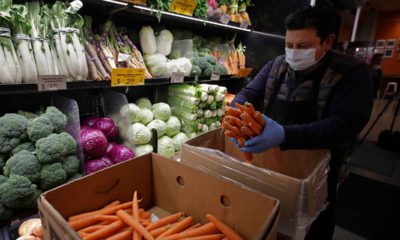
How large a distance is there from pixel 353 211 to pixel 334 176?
5.00 feet

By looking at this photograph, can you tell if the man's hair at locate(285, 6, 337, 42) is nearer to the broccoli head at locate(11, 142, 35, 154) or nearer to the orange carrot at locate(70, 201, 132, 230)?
the orange carrot at locate(70, 201, 132, 230)

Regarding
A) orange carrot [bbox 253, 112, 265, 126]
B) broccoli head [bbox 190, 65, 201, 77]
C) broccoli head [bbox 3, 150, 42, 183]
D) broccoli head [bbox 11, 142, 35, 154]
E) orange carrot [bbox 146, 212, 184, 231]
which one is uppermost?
broccoli head [bbox 190, 65, 201, 77]

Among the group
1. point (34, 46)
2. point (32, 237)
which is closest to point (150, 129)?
point (34, 46)

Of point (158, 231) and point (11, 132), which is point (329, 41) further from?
point (11, 132)

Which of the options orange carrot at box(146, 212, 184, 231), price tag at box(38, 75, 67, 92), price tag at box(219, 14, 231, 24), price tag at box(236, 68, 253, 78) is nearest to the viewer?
orange carrot at box(146, 212, 184, 231)

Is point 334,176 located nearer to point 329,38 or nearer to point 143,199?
point 329,38

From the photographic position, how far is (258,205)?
0.76m

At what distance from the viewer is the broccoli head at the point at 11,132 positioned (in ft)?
3.49

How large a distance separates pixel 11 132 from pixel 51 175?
26cm

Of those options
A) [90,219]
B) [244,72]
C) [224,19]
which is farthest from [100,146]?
[244,72]

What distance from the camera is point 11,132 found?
1077 millimetres

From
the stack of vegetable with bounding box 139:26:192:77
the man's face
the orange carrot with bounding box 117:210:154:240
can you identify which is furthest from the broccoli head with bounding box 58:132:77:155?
the man's face

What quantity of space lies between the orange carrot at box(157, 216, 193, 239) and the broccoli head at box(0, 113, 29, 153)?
2.66 ft

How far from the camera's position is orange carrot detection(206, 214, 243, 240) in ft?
2.70
